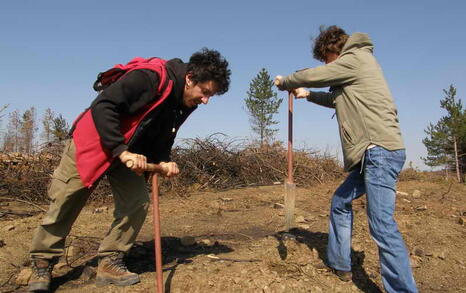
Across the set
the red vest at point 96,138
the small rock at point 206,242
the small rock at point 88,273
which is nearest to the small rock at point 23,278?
the small rock at point 88,273

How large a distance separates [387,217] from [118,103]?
1953 mm

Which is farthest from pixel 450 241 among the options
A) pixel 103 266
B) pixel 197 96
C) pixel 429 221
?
pixel 103 266

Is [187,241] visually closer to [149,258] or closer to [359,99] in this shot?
[149,258]

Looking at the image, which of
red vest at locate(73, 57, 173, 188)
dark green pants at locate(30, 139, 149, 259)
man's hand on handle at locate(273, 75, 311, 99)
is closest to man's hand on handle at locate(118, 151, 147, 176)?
red vest at locate(73, 57, 173, 188)

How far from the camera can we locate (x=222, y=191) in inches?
302

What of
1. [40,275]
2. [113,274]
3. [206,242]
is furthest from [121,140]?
[206,242]

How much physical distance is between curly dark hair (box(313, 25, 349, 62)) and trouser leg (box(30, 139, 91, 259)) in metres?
2.08

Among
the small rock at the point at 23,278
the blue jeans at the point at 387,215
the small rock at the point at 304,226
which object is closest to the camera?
the blue jeans at the point at 387,215

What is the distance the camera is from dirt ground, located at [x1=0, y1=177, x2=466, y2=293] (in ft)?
9.57

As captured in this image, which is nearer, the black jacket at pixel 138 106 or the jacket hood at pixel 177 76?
the black jacket at pixel 138 106

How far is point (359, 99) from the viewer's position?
2686 mm

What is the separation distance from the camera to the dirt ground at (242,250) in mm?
2918

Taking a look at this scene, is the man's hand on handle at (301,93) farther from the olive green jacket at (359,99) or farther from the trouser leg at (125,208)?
the trouser leg at (125,208)

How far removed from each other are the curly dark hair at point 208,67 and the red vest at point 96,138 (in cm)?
20
